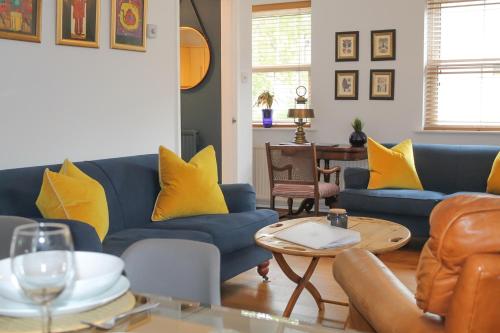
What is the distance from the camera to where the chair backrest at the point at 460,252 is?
5.18 ft

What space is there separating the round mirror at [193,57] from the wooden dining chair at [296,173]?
129 cm

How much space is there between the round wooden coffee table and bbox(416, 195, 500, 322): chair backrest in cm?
140

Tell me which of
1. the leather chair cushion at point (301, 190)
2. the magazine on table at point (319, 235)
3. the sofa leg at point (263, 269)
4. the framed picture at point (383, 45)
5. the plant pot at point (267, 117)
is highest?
the framed picture at point (383, 45)

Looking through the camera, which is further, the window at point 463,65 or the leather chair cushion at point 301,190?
the window at point 463,65

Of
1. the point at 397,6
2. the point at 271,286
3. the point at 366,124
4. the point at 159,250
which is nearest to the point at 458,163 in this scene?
the point at 366,124

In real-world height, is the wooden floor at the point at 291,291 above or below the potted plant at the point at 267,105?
below

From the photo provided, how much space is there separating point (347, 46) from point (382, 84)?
563mm

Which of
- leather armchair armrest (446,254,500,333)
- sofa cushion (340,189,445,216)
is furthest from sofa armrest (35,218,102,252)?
sofa cushion (340,189,445,216)

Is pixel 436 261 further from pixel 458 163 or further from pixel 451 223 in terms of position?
pixel 458 163

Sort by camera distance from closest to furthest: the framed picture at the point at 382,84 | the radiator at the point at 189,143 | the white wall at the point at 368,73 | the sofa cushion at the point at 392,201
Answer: the sofa cushion at the point at 392,201 < the white wall at the point at 368,73 < the framed picture at the point at 382,84 < the radiator at the point at 189,143

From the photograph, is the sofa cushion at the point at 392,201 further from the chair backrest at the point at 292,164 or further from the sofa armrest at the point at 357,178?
the chair backrest at the point at 292,164

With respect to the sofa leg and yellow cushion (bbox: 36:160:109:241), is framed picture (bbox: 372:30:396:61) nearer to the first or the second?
the sofa leg

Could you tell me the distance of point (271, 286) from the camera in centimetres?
434

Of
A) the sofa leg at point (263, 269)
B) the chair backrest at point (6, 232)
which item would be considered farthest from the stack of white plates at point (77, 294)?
the sofa leg at point (263, 269)
